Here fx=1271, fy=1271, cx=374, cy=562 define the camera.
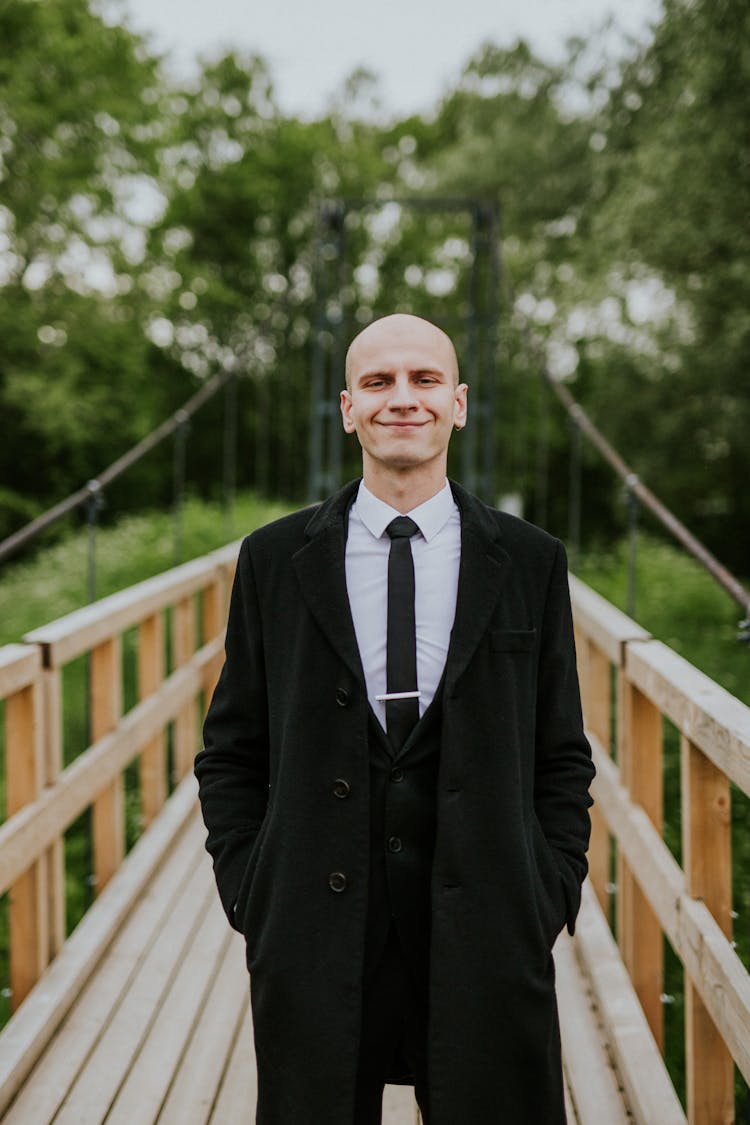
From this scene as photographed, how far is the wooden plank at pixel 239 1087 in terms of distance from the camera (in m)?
2.10

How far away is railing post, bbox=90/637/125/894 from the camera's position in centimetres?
302

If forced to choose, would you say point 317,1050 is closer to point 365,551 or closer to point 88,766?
point 365,551

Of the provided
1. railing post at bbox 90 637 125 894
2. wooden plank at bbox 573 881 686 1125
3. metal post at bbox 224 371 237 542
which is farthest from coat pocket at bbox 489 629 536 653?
metal post at bbox 224 371 237 542

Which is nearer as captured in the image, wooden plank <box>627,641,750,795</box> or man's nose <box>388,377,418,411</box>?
man's nose <box>388,377,418,411</box>

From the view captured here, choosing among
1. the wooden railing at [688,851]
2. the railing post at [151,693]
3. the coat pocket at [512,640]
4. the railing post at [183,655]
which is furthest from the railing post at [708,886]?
the railing post at [183,655]

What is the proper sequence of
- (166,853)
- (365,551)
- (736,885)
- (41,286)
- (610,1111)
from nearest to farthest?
(365,551) → (610,1111) → (166,853) → (736,885) → (41,286)

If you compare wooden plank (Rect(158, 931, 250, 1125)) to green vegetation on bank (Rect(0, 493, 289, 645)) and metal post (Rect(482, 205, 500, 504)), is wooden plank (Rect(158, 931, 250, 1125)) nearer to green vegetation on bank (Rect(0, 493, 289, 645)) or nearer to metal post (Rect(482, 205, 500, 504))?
green vegetation on bank (Rect(0, 493, 289, 645))

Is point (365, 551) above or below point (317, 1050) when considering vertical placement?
above

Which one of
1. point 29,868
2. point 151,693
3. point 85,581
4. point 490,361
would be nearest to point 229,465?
point 85,581

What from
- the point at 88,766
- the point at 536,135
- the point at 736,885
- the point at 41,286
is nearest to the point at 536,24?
the point at 536,135

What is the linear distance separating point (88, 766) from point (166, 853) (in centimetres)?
83

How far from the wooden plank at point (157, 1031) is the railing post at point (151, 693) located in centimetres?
72

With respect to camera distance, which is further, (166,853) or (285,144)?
(285,144)

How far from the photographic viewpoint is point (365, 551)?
1.44 meters
